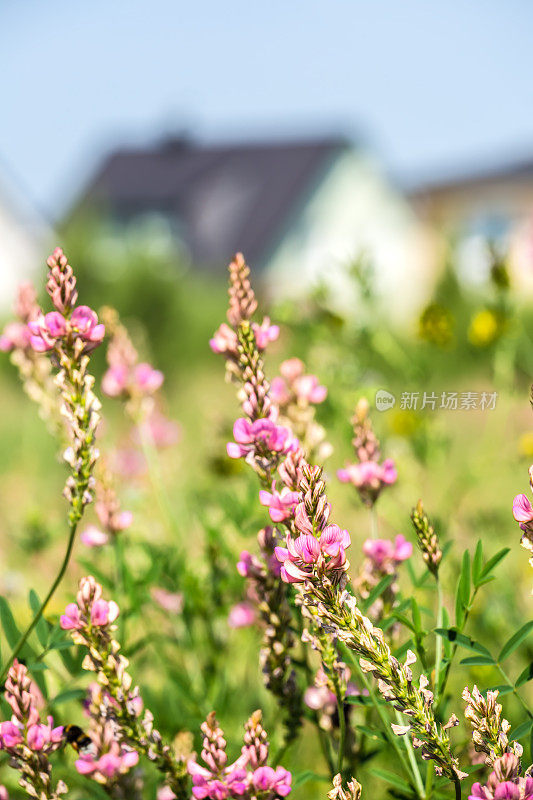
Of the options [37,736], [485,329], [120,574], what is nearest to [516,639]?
[37,736]

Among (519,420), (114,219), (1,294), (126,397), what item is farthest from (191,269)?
(126,397)

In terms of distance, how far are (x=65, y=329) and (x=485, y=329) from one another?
2139 mm

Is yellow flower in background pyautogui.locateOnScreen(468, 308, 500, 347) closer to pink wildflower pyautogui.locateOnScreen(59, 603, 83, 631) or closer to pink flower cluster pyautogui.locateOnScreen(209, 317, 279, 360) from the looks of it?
pink flower cluster pyautogui.locateOnScreen(209, 317, 279, 360)

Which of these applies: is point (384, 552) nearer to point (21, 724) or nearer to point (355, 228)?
point (21, 724)

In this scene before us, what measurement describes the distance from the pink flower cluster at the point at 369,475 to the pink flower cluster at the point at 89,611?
0.48 metres

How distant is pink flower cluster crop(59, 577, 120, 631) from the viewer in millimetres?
1173

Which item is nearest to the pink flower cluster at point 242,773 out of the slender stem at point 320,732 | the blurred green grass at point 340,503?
the slender stem at point 320,732

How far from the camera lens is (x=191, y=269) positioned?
30250 mm

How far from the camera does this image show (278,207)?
28172 millimetres

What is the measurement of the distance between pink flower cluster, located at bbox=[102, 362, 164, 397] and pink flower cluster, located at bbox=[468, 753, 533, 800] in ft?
4.81

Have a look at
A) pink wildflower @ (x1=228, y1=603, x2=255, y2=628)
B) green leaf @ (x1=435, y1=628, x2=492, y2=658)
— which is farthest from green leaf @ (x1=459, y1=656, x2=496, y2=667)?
pink wildflower @ (x1=228, y1=603, x2=255, y2=628)

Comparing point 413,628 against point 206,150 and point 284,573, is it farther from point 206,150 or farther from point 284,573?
point 206,150

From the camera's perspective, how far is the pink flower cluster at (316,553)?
101 cm

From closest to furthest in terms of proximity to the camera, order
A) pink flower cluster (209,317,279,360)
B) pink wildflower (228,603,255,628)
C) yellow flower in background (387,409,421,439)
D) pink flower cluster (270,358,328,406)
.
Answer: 1. pink flower cluster (209,317,279,360)
2. pink flower cluster (270,358,328,406)
3. pink wildflower (228,603,255,628)
4. yellow flower in background (387,409,421,439)
